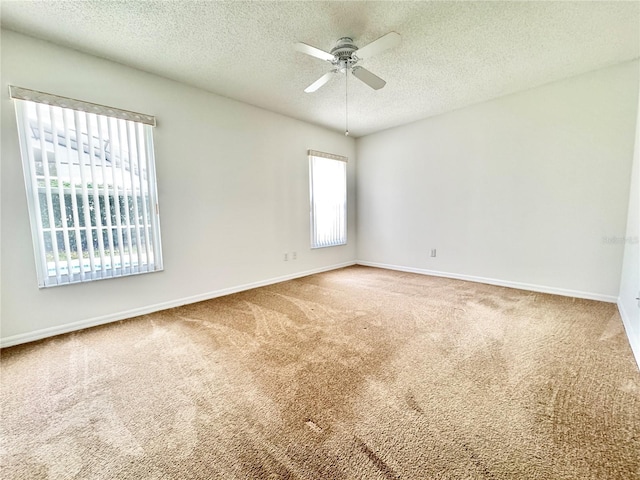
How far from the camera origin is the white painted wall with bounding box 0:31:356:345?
2225 millimetres

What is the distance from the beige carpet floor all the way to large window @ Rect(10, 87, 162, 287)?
2.24ft

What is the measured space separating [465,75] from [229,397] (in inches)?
148

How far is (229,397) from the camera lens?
1.56 meters

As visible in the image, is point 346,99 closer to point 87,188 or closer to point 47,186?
point 87,188

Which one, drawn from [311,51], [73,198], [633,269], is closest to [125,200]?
[73,198]

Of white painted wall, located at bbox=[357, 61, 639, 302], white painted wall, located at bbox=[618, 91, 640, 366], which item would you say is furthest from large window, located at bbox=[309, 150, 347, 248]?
white painted wall, located at bbox=[618, 91, 640, 366]

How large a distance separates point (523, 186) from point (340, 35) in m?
2.95

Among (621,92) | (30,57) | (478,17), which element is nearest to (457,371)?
(478,17)

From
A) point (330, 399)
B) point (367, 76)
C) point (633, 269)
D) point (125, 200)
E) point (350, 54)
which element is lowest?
point (330, 399)

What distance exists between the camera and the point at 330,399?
60.2 inches

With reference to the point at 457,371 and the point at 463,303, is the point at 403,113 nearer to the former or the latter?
the point at 463,303

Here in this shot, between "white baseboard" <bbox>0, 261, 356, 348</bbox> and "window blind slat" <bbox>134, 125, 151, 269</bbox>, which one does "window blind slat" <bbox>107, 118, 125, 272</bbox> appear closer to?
"window blind slat" <bbox>134, 125, 151, 269</bbox>

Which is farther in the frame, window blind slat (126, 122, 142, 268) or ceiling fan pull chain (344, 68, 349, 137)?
ceiling fan pull chain (344, 68, 349, 137)

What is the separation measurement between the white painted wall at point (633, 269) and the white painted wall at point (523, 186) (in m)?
0.21
